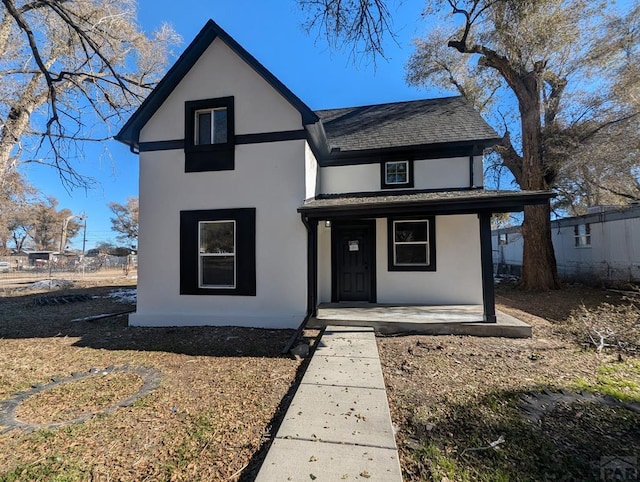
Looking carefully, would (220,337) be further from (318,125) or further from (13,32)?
(13,32)

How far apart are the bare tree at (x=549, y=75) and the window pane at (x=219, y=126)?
6967 millimetres

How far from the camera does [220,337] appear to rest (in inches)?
256

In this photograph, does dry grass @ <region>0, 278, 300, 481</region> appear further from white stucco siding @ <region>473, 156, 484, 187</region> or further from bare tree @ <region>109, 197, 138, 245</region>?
bare tree @ <region>109, 197, 138, 245</region>

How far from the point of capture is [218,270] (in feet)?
24.6

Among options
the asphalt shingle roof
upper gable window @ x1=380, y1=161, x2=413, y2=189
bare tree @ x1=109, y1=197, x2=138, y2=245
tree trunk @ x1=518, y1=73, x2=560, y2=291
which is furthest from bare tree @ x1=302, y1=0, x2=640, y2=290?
bare tree @ x1=109, y1=197, x2=138, y2=245

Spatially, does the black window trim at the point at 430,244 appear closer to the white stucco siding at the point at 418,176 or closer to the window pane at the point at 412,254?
the window pane at the point at 412,254

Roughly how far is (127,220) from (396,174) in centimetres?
5848

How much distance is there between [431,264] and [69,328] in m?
9.19

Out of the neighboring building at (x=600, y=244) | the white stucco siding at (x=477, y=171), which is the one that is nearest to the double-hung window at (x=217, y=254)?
the white stucco siding at (x=477, y=171)

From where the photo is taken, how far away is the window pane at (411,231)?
27.9ft

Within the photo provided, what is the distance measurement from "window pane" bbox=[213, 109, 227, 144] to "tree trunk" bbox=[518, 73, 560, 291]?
11546 mm

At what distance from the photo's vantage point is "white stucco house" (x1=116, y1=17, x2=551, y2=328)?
23.1 ft

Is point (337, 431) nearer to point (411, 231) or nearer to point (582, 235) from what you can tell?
point (411, 231)

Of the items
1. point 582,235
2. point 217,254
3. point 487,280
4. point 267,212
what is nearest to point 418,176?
point 487,280
